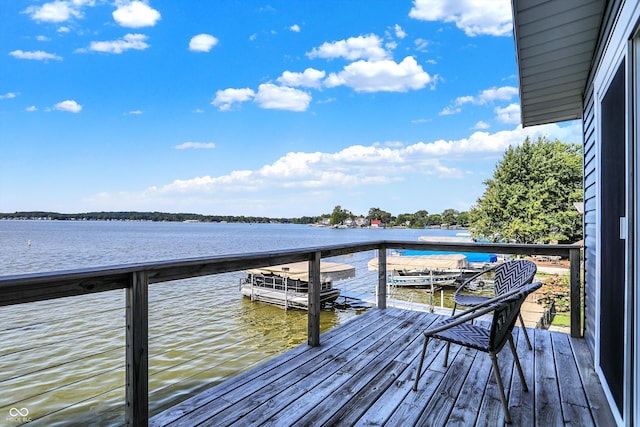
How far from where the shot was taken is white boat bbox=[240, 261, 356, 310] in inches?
447

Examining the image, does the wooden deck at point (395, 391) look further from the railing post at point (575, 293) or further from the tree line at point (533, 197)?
A: the tree line at point (533, 197)

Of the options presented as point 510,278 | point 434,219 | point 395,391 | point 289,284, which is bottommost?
point 289,284

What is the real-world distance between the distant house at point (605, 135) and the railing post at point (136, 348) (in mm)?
2252

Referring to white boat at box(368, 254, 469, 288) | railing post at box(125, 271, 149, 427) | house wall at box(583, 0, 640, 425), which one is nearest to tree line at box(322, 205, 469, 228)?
white boat at box(368, 254, 469, 288)

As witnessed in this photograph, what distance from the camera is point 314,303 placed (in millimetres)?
3152

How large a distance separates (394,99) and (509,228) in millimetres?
10389

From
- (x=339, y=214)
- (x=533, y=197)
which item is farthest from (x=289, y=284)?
(x=339, y=214)

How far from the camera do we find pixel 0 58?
89.4 ft

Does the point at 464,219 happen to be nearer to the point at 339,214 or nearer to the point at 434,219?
the point at 434,219

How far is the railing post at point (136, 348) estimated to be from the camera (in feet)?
5.74

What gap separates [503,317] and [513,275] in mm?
1365

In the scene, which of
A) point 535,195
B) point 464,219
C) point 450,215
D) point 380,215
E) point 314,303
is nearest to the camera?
point 314,303

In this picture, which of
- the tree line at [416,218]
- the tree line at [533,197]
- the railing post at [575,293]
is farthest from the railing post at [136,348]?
the tree line at [416,218]

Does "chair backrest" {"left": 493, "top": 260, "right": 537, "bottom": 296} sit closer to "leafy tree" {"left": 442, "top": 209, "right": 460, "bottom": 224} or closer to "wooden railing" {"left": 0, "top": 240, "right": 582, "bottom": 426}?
"wooden railing" {"left": 0, "top": 240, "right": 582, "bottom": 426}
